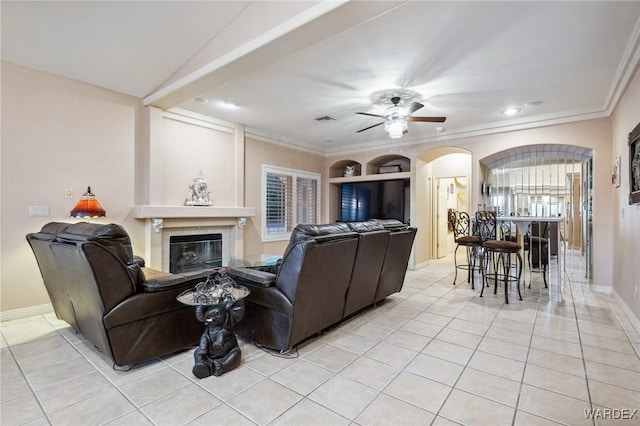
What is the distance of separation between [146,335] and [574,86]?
17.6 ft

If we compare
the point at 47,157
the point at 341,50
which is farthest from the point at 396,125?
the point at 47,157

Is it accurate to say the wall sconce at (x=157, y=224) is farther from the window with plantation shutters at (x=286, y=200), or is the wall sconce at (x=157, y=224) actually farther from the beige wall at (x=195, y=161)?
the window with plantation shutters at (x=286, y=200)

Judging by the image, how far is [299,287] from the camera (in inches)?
95.0

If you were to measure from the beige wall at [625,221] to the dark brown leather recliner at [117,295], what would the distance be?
168 inches

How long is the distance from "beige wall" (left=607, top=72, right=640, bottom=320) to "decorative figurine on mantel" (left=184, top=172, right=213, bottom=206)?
5.45 meters

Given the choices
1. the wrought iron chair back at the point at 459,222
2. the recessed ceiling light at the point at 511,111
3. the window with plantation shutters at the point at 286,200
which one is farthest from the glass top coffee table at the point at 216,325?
the recessed ceiling light at the point at 511,111

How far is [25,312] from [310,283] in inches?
135

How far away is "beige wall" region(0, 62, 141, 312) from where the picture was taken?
11.1ft

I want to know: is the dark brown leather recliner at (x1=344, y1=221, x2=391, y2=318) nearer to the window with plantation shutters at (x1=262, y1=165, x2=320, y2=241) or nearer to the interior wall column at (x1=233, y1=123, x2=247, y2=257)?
the interior wall column at (x1=233, y1=123, x2=247, y2=257)

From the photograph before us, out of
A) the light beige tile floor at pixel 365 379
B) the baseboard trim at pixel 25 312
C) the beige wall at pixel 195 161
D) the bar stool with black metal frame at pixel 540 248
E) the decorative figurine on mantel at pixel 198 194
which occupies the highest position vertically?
the beige wall at pixel 195 161

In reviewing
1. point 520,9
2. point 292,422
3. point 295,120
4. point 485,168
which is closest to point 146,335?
point 292,422

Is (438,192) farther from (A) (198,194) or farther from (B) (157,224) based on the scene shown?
(B) (157,224)

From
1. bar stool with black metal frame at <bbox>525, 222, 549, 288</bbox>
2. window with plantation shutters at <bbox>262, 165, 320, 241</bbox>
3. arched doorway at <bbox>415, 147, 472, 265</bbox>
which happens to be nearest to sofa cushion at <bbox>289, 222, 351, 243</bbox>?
bar stool with black metal frame at <bbox>525, 222, 549, 288</bbox>

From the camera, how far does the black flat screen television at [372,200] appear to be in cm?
691
